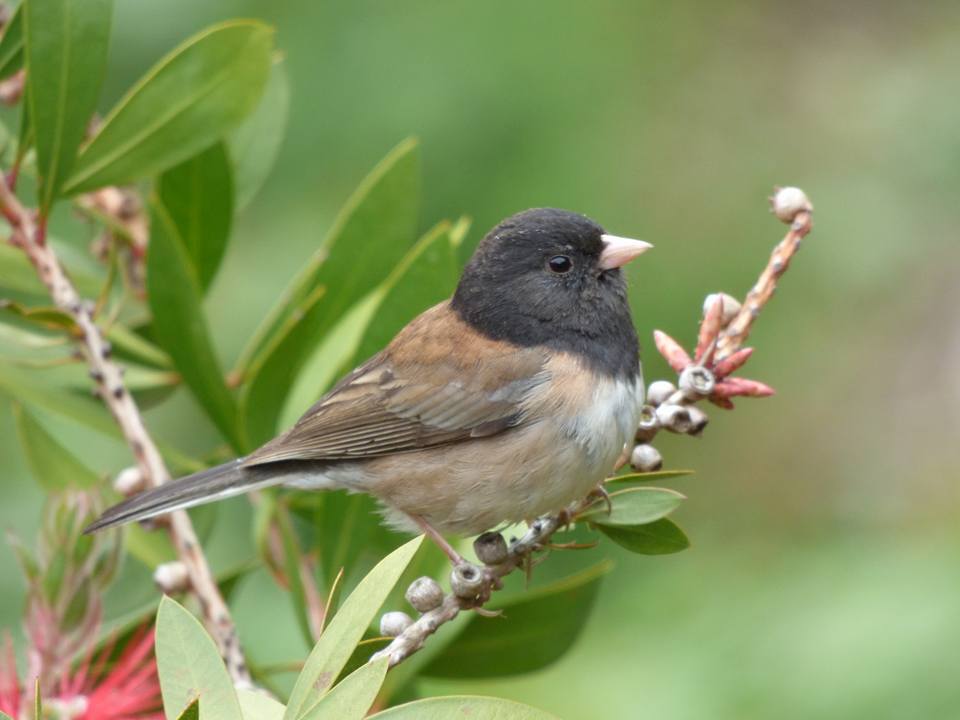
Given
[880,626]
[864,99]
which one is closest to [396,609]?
[880,626]

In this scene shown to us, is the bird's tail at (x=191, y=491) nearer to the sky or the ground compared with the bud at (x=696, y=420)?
nearer to the ground

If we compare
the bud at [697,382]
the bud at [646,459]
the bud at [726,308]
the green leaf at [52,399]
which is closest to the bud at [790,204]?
the bud at [726,308]

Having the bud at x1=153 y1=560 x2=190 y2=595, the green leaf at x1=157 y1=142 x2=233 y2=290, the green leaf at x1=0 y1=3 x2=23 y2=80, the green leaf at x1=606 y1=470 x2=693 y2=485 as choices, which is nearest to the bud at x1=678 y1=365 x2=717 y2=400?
the green leaf at x1=606 y1=470 x2=693 y2=485

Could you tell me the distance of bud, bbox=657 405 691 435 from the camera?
167 centimetres

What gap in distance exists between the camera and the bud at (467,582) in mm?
1774

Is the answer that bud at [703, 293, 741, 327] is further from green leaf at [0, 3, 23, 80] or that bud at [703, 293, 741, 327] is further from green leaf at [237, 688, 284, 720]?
green leaf at [0, 3, 23, 80]

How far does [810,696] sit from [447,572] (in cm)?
117

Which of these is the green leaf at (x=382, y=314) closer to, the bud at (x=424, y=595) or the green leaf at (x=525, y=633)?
the green leaf at (x=525, y=633)

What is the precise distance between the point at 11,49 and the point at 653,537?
128cm

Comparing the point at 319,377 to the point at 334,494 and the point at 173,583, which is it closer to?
the point at 334,494

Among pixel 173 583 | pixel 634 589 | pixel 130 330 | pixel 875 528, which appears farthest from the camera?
pixel 875 528

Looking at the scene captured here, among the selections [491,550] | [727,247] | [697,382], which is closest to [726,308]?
[697,382]

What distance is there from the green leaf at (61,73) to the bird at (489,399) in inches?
22.6

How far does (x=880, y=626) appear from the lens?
3.01 m
